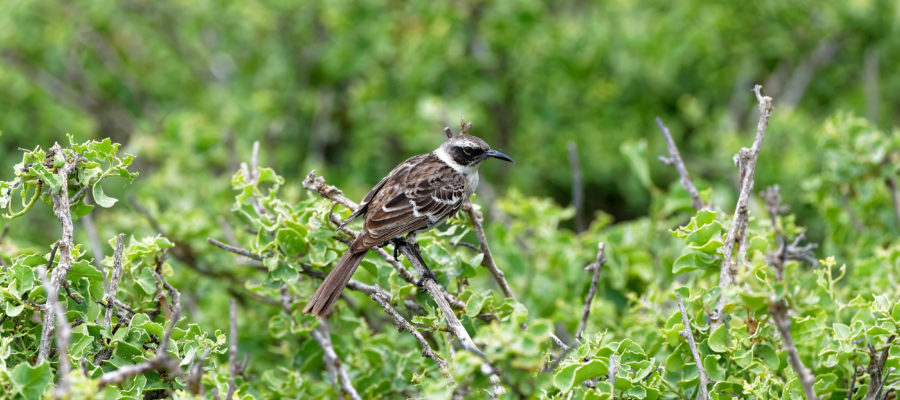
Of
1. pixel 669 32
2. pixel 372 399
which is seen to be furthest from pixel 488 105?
pixel 372 399

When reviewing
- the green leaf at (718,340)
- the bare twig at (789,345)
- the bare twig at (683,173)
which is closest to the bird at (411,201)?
the bare twig at (683,173)

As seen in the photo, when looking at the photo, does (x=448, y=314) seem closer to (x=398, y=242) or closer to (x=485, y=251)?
(x=485, y=251)

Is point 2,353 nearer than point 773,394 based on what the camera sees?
Yes

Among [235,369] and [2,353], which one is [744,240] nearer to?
[235,369]

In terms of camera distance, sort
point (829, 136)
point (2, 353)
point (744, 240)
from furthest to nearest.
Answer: point (829, 136), point (744, 240), point (2, 353)

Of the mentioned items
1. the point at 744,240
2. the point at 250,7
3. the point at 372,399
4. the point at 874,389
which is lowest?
the point at 874,389

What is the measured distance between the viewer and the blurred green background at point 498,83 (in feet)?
24.2

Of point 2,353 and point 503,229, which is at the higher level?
point 503,229

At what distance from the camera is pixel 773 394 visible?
10.2 feet

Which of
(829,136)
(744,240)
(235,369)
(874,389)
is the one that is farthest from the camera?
(829,136)

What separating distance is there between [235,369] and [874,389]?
98.6 inches

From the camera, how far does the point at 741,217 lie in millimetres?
3283

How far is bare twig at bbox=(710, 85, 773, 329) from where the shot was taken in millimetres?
3223

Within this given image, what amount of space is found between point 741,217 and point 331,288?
1.68 m
